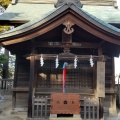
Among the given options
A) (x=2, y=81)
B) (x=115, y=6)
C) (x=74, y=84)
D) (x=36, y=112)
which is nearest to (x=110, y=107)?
(x=74, y=84)

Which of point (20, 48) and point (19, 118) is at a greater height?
point (20, 48)

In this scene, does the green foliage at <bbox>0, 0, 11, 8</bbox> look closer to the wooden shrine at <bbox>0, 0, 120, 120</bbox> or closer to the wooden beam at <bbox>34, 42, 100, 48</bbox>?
the wooden shrine at <bbox>0, 0, 120, 120</bbox>

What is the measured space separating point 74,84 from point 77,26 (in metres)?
3.14

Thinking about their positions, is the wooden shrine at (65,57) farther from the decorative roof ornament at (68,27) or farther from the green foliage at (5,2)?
the green foliage at (5,2)

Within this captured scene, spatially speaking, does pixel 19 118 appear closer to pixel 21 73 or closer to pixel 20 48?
pixel 21 73

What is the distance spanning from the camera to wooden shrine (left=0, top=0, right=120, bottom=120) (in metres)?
8.92

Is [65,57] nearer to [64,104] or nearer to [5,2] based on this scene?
[64,104]

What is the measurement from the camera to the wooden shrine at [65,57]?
29.3 feet

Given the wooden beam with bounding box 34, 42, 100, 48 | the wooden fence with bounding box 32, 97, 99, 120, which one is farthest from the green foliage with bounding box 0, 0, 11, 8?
the wooden fence with bounding box 32, 97, 99, 120

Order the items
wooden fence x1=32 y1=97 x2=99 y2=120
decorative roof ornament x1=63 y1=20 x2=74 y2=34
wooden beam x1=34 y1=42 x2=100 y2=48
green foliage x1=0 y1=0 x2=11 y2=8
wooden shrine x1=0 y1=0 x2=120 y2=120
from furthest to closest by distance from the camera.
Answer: green foliage x1=0 y1=0 x2=11 y2=8, wooden beam x1=34 y1=42 x2=100 y2=48, wooden fence x1=32 y1=97 x2=99 y2=120, wooden shrine x1=0 y1=0 x2=120 y2=120, decorative roof ornament x1=63 y1=20 x2=74 y2=34

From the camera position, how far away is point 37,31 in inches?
356

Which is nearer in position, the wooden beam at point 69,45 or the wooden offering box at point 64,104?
the wooden offering box at point 64,104

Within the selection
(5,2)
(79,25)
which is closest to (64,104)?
(79,25)

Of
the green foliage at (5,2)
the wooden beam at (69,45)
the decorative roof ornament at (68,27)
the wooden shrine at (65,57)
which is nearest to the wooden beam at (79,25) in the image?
the wooden shrine at (65,57)
